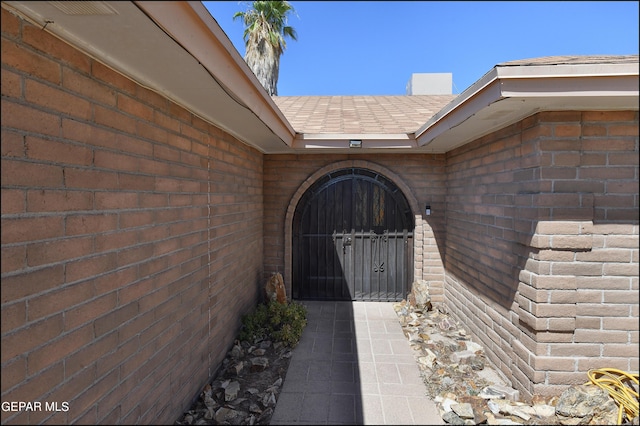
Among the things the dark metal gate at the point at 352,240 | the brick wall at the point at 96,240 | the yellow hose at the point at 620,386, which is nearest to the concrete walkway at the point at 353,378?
the dark metal gate at the point at 352,240

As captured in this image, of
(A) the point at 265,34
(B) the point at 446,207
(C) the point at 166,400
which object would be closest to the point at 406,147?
(B) the point at 446,207

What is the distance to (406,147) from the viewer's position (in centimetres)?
438

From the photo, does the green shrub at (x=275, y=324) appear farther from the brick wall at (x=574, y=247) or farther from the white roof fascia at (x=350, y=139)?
the brick wall at (x=574, y=247)

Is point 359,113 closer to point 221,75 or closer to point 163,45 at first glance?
point 221,75

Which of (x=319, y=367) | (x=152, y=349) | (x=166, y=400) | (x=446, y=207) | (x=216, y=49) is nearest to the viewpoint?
(x=216, y=49)

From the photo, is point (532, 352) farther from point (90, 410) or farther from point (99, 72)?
point (99, 72)

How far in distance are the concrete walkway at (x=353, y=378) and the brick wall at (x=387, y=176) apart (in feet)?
3.69

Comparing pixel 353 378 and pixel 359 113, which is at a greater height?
pixel 359 113

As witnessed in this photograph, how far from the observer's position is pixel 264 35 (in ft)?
37.1

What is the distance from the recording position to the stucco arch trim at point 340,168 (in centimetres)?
513

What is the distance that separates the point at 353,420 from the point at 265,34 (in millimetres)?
12186
